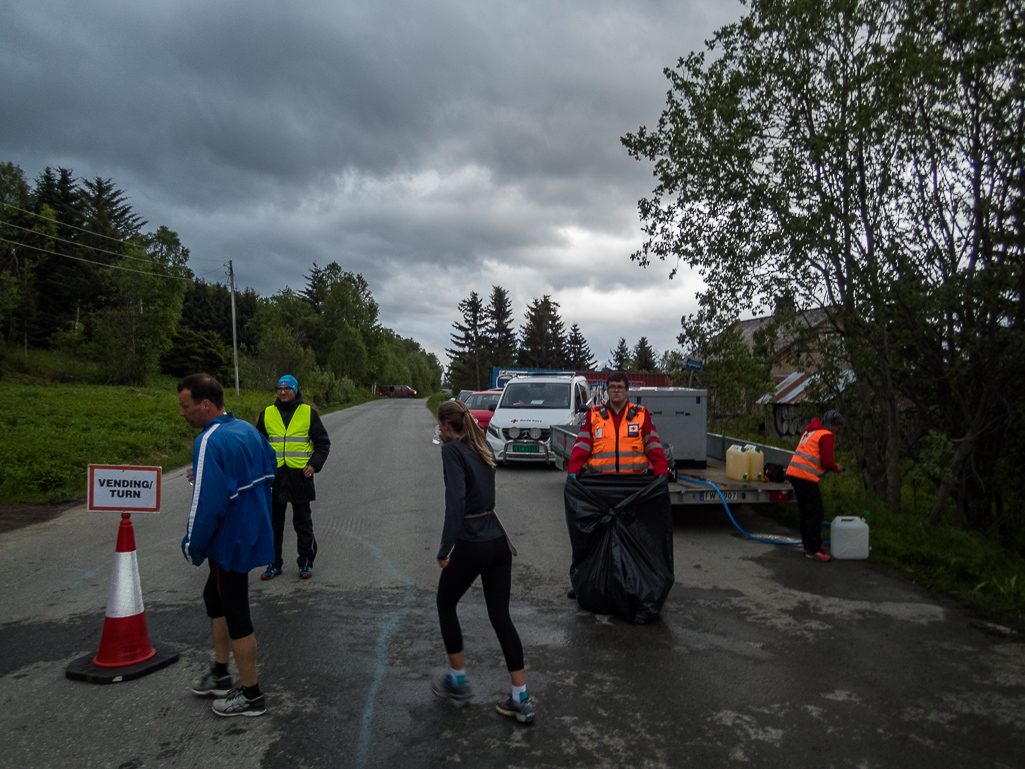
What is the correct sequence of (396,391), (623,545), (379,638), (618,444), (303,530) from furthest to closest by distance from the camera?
(396,391)
(303,530)
(618,444)
(623,545)
(379,638)

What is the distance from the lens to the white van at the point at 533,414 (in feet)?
50.3

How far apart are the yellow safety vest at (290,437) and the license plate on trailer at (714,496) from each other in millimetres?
4689

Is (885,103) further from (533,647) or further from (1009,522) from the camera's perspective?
(533,647)

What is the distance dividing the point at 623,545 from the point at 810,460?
308cm

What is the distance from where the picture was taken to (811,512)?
304 inches

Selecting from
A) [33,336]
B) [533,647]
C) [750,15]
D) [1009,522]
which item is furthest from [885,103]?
[33,336]

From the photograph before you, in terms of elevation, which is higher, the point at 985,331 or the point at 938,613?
the point at 985,331

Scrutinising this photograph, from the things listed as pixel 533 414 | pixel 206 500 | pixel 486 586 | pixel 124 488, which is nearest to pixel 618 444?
pixel 486 586

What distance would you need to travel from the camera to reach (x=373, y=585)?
645 cm

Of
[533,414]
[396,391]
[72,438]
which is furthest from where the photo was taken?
[396,391]

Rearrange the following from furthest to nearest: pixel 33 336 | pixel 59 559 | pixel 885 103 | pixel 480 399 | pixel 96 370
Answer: pixel 33 336, pixel 96 370, pixel 480 399, pixel 885 103, pixel 59 559

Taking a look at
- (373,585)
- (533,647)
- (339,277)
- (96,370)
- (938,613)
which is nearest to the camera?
(533,647)

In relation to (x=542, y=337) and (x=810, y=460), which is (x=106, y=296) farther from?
(x=810, y=460)

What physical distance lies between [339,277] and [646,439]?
278 ft
